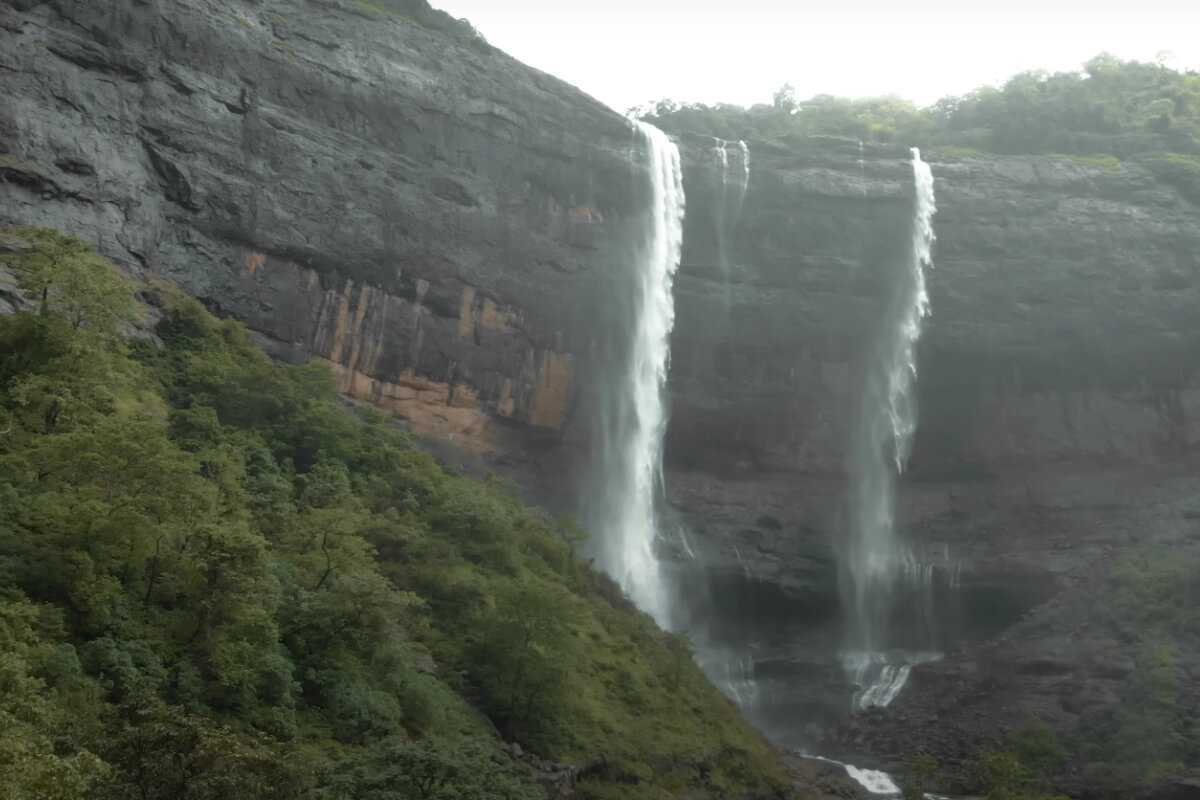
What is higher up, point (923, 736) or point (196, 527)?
point (196, 527)

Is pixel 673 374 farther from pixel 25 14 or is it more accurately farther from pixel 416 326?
pixel 25 14

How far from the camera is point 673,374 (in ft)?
146

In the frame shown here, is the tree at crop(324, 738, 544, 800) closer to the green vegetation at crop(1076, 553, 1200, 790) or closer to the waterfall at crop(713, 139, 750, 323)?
the green vegetation at crop(1076, 553, 1200, 790)

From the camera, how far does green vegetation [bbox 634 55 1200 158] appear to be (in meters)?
50.2

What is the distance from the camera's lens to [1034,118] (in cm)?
5219

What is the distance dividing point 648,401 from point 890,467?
11117 mm

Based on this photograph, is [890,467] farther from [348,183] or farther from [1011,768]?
[348,183]

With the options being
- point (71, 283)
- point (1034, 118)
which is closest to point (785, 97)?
point (1034, 118)

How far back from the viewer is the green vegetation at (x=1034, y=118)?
5016 cm

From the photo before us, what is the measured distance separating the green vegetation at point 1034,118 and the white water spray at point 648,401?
465 cm

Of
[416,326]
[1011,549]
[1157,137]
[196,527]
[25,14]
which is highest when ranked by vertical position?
[1157,137]

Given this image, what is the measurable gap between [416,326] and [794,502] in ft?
57.3

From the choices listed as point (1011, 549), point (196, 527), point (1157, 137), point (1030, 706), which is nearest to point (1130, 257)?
point (1157, 137)

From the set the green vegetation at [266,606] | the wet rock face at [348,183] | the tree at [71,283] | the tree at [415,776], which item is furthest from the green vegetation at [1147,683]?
the tree at [71,283]
